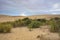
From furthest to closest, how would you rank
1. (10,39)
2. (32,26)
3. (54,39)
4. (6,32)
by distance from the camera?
1. (32,26)
2. (6,32)
3. (10,39)
4. (54,39)

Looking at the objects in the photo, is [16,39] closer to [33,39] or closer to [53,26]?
[33,39]

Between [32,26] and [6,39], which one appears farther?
[32,26]

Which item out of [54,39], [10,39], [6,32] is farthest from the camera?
[6,32]

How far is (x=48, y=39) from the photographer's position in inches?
468

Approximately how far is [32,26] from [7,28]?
4646mm

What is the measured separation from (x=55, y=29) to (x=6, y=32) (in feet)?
17.6

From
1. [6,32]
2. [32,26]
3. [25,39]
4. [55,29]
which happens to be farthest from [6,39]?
[32,26]

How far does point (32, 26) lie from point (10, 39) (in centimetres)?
764

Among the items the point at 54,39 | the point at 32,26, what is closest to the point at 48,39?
the point at 54,39

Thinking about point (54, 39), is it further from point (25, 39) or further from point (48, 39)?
point (25, 39)

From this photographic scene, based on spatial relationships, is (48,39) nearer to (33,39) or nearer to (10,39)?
(33,39)

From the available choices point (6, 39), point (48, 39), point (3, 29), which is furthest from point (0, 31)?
point (48, 39)

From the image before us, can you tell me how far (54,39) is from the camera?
39.0 ft

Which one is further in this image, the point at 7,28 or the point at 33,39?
the point at 7,28
